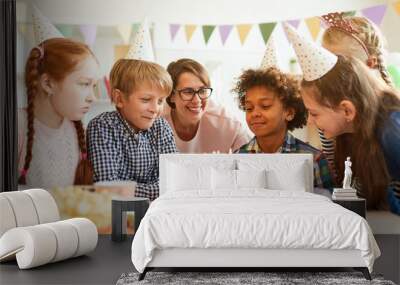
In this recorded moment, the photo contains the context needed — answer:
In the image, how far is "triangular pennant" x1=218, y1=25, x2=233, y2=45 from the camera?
7.69 meters

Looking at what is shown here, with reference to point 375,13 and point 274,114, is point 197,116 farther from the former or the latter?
point 375,13

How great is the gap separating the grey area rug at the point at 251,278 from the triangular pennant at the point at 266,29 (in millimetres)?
3252

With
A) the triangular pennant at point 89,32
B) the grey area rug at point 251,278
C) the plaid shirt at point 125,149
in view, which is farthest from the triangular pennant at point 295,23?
the grey area rug at point 251,278

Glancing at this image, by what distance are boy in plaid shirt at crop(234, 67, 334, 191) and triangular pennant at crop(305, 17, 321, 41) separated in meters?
0.56

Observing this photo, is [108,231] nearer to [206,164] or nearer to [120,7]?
[206,164]

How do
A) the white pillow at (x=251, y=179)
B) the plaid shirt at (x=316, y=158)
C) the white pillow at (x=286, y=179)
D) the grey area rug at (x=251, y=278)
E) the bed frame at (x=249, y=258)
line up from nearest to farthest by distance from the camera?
the grey area rug at (x=251, y=278) → the bed frame at (x=249, y=258) → the white pillow at (x=251, y=179) → the white pillow at (x=286, y=179) → the plaid shirt at (x=316, y=158)

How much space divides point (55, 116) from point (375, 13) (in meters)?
3.73

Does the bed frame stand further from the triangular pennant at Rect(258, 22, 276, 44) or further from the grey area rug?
the triangular pennant at Rect(258, 22, 276, 44)

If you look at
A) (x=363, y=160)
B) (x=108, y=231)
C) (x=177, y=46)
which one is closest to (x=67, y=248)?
(x=108, y=231)

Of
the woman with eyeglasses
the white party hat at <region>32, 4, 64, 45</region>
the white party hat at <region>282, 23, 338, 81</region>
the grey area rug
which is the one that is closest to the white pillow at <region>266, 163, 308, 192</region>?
the woman with eyeglasses

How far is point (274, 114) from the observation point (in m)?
7.65

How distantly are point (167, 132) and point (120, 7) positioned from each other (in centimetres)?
149

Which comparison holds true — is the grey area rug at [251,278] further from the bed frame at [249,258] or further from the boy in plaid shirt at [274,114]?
the boy in plaid shirt at [274,114]

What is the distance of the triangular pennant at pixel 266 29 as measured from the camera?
7.68 m
